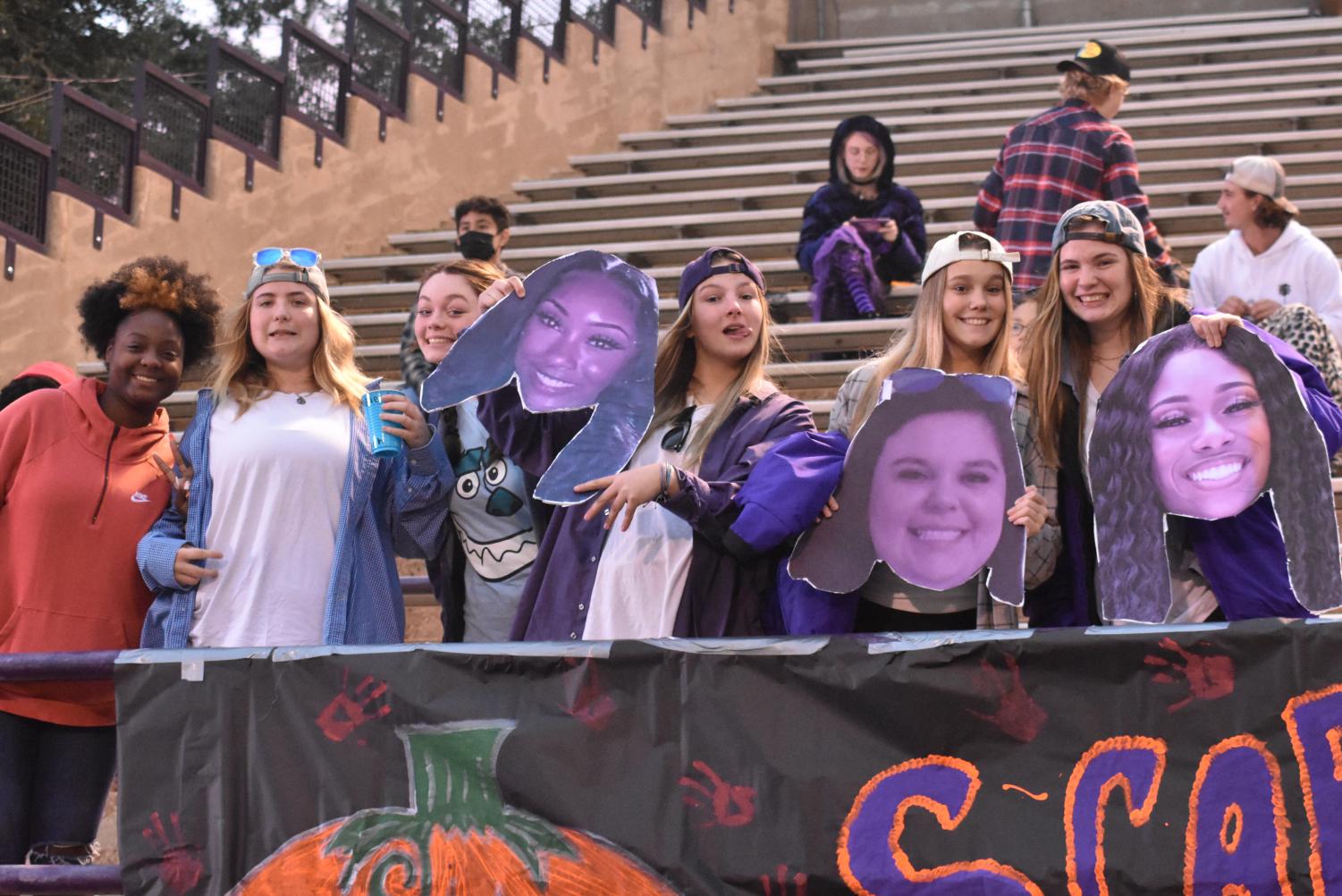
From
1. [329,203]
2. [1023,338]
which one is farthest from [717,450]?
[329,203]

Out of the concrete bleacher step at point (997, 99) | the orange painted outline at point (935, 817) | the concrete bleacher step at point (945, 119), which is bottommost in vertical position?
the orange painted outline at point (935, 817)

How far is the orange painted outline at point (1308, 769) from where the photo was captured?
10.3 feet

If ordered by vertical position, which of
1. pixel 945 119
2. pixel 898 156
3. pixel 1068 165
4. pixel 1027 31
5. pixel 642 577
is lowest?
pixel 642 577

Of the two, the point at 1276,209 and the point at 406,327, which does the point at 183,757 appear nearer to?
the point at 406,327

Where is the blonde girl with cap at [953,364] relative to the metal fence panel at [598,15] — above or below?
below

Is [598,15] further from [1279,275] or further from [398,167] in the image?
[1279,275]

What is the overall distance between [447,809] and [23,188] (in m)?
6.36

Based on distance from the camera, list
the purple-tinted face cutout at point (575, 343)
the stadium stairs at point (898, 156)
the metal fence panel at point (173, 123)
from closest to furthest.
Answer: the purple-tinted face cutout at point (575, 343) → the stadium stairs at point (898, 156) → the metal fence panel at point (173, 123)

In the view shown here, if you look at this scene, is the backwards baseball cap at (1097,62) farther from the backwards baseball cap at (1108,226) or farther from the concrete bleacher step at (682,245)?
the backwards baseball cap at (1108,226)

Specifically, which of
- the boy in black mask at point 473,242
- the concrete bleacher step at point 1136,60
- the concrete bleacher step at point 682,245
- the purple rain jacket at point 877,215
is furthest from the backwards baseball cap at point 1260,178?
the concrete bleacher step at point 1136,60

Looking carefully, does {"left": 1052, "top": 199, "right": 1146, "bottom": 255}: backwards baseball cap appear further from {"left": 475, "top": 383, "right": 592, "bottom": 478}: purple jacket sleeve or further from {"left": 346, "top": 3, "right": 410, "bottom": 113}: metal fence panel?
{"left": 346, "top": 3, "right": 410, "bottom": 113}: metal fence panel

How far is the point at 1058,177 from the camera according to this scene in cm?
635

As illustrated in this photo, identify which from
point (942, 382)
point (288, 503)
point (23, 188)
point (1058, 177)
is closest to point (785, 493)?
point (942, 382)

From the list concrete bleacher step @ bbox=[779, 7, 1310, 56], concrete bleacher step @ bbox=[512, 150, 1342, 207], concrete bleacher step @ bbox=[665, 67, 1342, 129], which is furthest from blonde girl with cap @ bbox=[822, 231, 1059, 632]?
concrete bleacher step @ bbox=[779, 7, 1310, 56]
